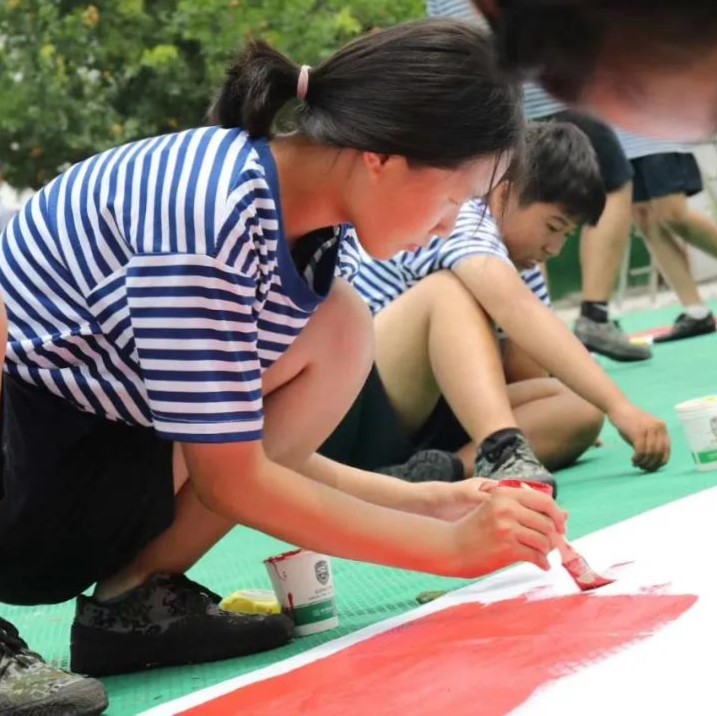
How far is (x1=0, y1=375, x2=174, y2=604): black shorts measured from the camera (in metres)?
1.72

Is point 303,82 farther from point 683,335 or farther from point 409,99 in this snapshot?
point 683,335

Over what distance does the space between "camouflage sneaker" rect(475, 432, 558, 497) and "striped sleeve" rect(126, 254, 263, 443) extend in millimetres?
903

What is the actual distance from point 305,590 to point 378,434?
904 mm

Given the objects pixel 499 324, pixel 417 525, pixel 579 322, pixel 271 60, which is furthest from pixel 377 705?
pixel 579 322

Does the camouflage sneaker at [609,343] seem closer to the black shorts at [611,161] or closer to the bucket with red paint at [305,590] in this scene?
the black shorts at [611,161]

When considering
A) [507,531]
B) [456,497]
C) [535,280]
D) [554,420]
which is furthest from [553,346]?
[507,531]

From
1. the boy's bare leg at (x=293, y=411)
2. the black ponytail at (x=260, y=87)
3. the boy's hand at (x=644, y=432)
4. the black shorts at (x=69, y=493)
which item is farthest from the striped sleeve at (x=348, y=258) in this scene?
the boy's hand at (x=644, y=432)

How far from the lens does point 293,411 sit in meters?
1.86

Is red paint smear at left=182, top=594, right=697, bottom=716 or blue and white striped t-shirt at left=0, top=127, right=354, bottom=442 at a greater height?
blue and white striped t-shirt at left=0, top=127, right=354, bottom=442

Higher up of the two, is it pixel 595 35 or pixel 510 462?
pixel 595 35

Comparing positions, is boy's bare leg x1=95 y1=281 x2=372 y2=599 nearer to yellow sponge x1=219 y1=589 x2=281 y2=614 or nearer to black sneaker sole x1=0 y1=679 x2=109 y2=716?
yellow sponge x1=219 y1=589 x2=281 y2=614

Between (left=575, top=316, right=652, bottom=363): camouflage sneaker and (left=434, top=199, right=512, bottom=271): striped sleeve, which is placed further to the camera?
(left=575, top=316, right=652, bottom=363): camouflage sneaker

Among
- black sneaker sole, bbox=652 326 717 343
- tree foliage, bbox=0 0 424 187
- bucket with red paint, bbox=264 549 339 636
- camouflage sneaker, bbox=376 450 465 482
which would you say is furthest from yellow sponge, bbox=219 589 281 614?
tree foliage, bbox=0 0 424 187

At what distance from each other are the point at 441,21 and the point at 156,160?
367mm
